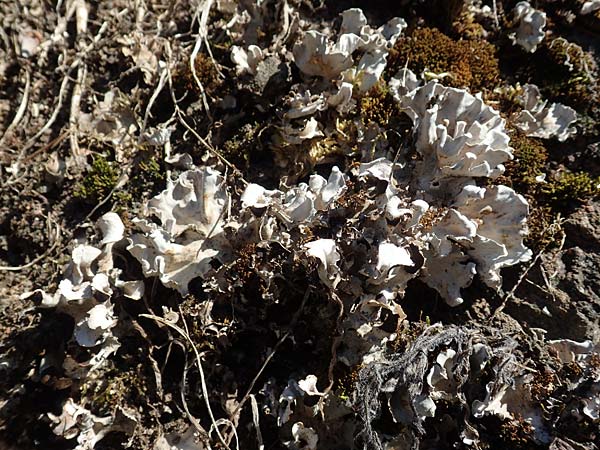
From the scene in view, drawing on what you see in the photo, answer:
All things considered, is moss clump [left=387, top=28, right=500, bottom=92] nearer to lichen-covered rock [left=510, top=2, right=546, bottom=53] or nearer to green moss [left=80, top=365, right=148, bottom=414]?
lichen-covered rock [left=510, top=2, right=546, bottom=53]

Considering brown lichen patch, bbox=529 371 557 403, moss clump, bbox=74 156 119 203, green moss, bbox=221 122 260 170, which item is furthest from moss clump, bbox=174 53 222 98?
brown lichen patch, bbox=529 371 557 403

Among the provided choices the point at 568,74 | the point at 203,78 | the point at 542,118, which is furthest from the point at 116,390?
the point at 568,74

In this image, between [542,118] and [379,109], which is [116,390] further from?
[542,118]

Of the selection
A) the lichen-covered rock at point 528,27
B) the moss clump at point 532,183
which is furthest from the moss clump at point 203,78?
the lichen-covered rock at point 528,27

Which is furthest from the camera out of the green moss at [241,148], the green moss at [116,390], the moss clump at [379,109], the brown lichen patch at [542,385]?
the green moss at [241,148]

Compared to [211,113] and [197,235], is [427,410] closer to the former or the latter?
[197,235]

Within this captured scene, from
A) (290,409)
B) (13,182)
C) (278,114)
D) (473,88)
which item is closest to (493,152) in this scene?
(473,88)

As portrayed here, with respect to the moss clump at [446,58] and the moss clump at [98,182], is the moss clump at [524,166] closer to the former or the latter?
the moss clump at [446,58]
